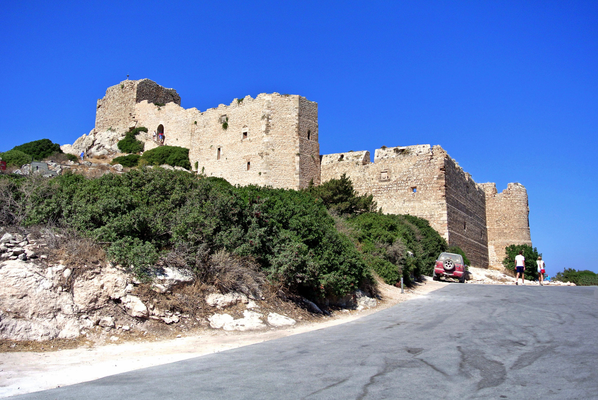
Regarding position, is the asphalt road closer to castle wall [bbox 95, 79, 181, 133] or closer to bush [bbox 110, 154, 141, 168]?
bush [bbox 110, 154, 141, 168]

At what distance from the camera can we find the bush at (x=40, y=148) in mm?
28828

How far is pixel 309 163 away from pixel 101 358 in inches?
833

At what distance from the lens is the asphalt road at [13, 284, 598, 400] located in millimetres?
4258

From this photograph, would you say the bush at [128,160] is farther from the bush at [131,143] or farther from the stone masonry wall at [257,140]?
the stone masonry wall at [257,140]

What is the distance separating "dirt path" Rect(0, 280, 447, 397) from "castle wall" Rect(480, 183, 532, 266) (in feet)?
91.4

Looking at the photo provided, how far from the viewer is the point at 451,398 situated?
4.04 metres

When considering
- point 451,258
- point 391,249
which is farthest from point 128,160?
point 451,258

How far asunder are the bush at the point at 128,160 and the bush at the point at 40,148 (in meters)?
3.79

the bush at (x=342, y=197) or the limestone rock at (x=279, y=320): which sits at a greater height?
the bush at (x=342, y=197)

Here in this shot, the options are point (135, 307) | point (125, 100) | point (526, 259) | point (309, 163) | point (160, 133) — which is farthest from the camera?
point (125, 100)

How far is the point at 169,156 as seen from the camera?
96.5ft

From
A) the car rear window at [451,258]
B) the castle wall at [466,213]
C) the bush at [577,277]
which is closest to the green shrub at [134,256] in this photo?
the car rear window at [451,258]

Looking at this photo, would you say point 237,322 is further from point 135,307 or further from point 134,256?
point 134,256

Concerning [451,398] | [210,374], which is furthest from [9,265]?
[451,398]
